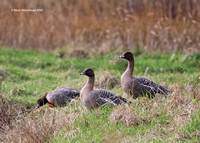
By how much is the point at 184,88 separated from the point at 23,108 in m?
3.37

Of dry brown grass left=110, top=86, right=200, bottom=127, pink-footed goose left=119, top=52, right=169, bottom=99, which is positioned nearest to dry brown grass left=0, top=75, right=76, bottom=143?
dry brown grass left=110, top=86, right=200, bottom=127

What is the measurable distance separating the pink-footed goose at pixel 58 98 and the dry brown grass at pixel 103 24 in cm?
537

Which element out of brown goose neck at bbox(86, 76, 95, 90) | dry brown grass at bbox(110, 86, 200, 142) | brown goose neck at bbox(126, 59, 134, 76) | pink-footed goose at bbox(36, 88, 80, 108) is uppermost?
brown goose neck at bbox(126, 59, 134, 76)

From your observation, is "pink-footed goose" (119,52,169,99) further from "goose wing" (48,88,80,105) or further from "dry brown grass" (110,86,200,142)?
"goose wing" (48,88,80,105)

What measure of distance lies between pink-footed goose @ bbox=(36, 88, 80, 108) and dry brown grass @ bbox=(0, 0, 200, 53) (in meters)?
5.37

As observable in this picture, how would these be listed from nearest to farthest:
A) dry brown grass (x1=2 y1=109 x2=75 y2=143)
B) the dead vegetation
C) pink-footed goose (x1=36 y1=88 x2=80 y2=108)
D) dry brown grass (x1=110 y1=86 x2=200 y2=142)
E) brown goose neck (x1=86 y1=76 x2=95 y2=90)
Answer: dry brown grass (x1=110 y1=86 x2=200 y2=142), the dead vegetation, dry brown grass (x1=2 y1=109 x2=75 y2=143), brown goose neck (x1=86 y1=76 x2=95 y2=90), pink-footed goose (x1=36 y1=88 x2=80 y2=108)

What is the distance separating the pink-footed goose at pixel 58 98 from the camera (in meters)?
8.08

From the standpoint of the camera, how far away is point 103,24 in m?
14.5

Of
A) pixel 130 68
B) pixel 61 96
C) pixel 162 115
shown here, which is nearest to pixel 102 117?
pixel 162 115

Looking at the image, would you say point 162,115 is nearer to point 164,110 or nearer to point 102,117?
point 164,110

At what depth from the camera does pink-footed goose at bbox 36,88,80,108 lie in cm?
808

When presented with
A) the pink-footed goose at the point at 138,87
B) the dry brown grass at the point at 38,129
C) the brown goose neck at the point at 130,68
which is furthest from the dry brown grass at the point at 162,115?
the brown goose neck at the point at 130,68

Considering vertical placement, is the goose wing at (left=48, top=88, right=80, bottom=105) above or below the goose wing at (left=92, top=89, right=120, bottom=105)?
below

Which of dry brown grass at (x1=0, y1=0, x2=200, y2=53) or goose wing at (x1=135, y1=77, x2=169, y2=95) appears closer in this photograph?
goose wing at (x1=135, y1=77, x2=169, y2=95)
